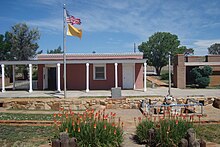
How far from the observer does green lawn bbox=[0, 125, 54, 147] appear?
249 inches

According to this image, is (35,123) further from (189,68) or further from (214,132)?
(189,68)

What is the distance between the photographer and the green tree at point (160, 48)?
48.1m

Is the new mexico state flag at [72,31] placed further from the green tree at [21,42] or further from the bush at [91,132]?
the green tree at [21,42]

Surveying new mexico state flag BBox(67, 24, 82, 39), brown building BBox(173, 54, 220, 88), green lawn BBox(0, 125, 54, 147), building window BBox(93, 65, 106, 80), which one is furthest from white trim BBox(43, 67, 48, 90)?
green lawn BBox(0, 125, 54, 147)

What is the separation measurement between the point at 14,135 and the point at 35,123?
1449 mm

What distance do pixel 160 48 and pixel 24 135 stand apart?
4411 cm

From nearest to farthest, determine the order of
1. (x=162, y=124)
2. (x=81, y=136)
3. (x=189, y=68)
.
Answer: (x=81, y=136) → (x=162, y=124) → (x=189, y=68)

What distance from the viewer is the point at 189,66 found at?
26672mm

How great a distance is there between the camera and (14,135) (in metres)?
7.07

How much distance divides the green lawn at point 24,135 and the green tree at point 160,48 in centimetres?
4184

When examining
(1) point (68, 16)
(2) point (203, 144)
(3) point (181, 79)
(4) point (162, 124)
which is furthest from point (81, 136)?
(3) point (181, 79)

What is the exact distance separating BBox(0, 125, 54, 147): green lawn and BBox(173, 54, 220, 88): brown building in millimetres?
17877

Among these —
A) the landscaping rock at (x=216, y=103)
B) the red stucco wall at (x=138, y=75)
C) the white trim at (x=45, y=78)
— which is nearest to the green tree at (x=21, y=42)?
the white trim at (x=45, y=78)

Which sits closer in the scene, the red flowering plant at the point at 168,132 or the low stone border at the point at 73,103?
the red flowering plant at the point at 168,132
